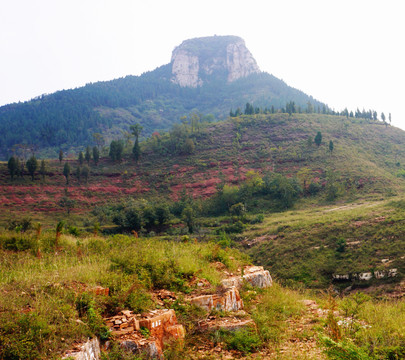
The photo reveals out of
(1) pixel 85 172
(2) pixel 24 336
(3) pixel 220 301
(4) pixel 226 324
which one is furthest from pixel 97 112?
(2) pixel 24 336

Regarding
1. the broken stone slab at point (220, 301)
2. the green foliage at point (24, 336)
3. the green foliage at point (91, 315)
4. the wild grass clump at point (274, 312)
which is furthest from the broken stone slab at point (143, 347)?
the wild grass clump at point (274, 312)

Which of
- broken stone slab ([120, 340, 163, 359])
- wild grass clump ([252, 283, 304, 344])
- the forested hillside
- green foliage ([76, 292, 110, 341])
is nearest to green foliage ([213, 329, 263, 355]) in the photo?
wild grass clump ([252, 283, 304, 344])

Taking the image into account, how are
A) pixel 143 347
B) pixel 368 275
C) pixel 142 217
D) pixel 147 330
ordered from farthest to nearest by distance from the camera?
pixel 142 217 → pixel 368 275 → pixel 147 330 → pixel 143 347

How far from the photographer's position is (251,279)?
29.8 ft

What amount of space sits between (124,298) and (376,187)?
4867cm

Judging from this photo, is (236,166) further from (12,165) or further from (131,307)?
(131,307)

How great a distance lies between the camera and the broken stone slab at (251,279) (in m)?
8.30

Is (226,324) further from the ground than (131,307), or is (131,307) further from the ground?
(131,307)

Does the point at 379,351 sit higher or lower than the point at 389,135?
lower

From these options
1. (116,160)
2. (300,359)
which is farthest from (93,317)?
(116,160)

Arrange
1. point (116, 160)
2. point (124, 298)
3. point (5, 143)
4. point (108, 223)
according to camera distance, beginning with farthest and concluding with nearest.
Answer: point (5, 143) < point (116, 160) < point (108, 223) < point (124, 298)

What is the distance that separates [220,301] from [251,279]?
2571 millimetres

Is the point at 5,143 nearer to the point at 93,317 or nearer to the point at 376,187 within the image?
the point at 376,187

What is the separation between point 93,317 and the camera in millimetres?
4734
